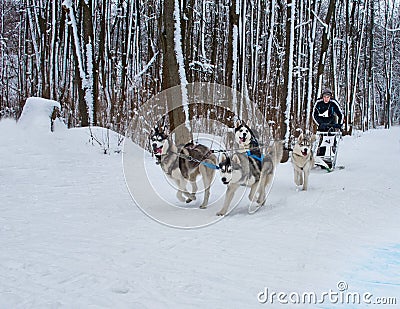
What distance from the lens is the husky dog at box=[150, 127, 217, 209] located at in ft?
18.9

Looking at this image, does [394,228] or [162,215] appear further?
[162,215]

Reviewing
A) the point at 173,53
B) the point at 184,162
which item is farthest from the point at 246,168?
the point at 173,53

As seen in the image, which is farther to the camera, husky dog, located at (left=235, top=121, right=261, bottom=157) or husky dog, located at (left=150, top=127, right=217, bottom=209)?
husky dog, located at (left=235, top=121, right=261, bottom=157)

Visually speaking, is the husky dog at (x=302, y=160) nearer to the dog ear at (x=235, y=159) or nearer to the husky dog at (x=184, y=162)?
the husky dog at (x=184, y=162)

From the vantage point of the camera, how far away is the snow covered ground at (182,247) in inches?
112

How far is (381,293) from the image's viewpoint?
2877mm

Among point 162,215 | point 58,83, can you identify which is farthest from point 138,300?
point 58,83

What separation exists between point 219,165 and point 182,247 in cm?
179

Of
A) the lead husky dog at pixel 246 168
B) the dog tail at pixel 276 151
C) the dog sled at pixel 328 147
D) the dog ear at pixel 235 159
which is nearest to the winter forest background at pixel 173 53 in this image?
the dog sled at pixel 328 147

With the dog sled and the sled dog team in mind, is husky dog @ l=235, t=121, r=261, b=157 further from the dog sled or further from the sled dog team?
the dog sled

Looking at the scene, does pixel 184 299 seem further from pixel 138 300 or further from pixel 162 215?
pixel 162 215

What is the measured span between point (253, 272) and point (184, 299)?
77cm

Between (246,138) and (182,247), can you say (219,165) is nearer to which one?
(246,138)

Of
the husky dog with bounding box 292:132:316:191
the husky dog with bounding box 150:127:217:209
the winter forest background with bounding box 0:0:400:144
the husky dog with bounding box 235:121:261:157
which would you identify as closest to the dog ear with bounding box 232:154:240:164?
the husky dog with bounding box 150:127:217:209
